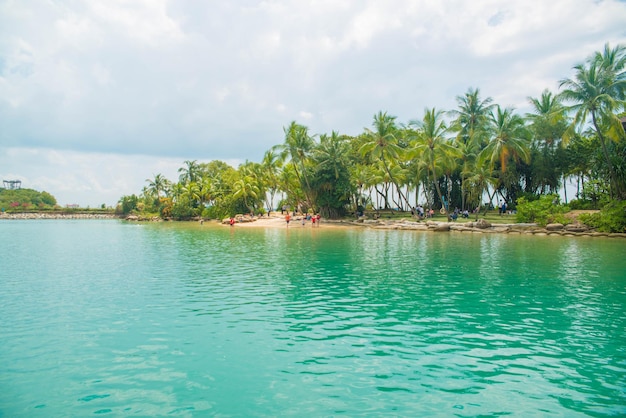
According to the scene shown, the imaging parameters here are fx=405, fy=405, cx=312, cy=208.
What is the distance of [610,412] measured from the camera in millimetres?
5703

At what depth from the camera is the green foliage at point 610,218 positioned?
34.0 metres

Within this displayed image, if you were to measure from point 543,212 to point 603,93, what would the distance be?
11455mm

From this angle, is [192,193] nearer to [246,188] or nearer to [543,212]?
[246,188]

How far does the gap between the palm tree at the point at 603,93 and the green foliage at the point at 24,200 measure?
124 meters

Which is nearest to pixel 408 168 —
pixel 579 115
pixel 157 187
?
pixel 579 115

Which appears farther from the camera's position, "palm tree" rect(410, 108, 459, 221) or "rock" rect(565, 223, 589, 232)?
"palm tree" rect(410, 108, 459, 221)

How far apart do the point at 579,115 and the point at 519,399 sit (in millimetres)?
37598

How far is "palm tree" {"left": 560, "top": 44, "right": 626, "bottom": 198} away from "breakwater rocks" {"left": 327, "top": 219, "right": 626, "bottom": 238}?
4.83 metres

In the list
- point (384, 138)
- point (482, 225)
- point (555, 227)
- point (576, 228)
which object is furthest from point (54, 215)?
point (576, 228)

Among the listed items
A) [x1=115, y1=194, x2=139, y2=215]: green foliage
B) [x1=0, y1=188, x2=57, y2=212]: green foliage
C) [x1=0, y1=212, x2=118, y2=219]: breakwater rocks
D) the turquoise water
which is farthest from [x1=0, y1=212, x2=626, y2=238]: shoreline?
[x1=0, y1=188, x2=57, y2=212]: green foliage

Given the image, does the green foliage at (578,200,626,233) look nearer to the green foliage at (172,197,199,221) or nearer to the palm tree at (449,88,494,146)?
the palm tree at (449,88,494,146)

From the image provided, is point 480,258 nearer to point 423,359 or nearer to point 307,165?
point 423,359

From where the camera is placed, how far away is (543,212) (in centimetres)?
3916

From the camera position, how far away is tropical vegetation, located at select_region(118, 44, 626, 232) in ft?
118
